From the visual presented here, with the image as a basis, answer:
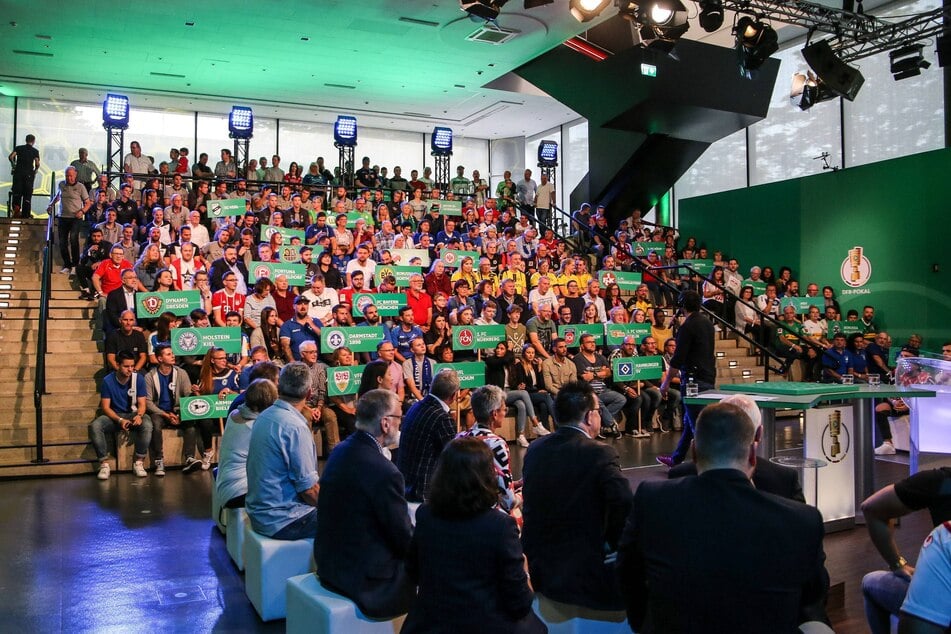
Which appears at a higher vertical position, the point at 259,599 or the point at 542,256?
the point at 542,256

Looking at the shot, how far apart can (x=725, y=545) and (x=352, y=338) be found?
23.5 feet

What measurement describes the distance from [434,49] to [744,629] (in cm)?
1297

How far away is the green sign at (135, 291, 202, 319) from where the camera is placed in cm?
845

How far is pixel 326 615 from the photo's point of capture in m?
2.98

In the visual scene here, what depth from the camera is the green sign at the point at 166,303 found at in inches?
333

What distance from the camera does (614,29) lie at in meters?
14.6

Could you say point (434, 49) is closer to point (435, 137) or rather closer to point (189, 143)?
point (435, 137)

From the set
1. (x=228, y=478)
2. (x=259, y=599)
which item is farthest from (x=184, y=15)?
(x=259, y=599)

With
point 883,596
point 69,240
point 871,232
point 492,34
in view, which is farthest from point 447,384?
point 871,232

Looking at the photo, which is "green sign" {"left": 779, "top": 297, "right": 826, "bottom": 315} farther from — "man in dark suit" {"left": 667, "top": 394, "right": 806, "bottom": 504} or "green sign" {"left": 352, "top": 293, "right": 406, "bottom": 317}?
"man in dark suit" {"left": 667, "top": 394, "right": 806, "bottom": 504}

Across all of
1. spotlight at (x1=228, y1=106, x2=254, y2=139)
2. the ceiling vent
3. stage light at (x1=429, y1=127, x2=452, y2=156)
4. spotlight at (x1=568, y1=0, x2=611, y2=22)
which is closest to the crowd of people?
stage light at (x1=429, y1=127, x2=452, y2=156)

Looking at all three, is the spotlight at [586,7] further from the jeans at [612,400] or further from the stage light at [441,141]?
the stage light at [441,141]

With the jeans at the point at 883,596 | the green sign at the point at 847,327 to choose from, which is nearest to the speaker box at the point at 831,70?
the green sign at the point at 847,327

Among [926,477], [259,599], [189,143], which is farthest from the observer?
[189,143]
